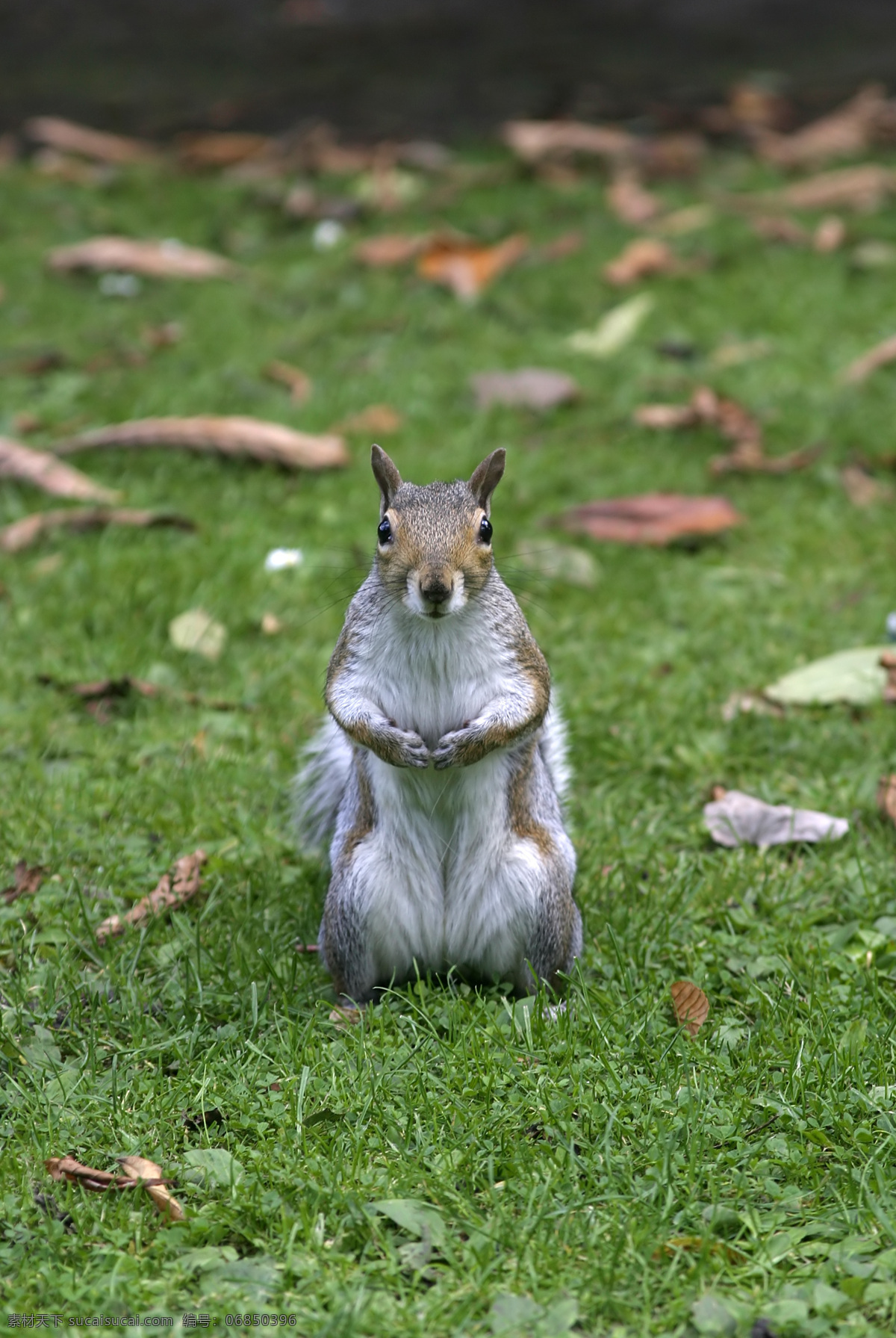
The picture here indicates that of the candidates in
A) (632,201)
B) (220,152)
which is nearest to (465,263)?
(632,201)

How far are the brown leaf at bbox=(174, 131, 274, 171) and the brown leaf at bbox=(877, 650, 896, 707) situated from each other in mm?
5522

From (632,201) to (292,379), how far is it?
8.23 feet

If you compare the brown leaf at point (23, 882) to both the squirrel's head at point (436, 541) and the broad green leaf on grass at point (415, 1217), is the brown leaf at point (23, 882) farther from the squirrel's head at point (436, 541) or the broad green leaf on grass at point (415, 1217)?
the broad green leaf on grass at point (415, 1217)

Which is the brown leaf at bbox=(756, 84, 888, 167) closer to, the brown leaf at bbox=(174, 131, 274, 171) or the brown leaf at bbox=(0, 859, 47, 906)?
the brown leaf at bbox=(174, 131, 274, 171)

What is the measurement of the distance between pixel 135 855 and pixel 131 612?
1.16 m

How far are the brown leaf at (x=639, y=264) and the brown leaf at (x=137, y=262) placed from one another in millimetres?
1689

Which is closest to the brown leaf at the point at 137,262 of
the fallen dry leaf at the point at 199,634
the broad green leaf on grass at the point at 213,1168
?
the fallen dry leaf at the point at 199,634

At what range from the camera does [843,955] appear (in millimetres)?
2850

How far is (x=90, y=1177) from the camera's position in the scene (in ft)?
7.42

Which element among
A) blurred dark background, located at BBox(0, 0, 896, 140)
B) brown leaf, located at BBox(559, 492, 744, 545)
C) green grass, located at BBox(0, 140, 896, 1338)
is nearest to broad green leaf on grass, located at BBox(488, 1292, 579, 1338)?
green grass, located at BBox(0, 140, 896, 1338)

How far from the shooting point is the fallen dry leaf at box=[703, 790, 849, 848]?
3273 mm

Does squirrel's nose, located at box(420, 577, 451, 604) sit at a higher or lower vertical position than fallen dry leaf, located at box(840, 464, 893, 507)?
higher

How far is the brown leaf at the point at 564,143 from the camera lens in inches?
309

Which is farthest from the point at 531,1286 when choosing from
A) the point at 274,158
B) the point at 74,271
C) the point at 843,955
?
the point at 274,158
